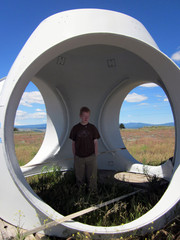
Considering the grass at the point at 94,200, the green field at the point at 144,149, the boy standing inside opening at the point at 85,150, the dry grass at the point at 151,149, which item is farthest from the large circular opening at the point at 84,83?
the dry grass at the point at 151,149

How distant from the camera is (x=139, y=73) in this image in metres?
5.46

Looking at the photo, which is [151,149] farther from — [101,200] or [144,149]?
[101,200]

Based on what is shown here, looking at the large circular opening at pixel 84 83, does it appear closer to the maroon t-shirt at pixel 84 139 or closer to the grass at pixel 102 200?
the grass at pixel 102 200

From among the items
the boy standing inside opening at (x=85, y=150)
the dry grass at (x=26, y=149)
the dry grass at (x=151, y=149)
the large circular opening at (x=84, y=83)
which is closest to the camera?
the boy standing inside opening at (x=85, y=150)

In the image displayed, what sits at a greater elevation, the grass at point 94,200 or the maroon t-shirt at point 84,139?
the maroon t-shirt at point 84,139

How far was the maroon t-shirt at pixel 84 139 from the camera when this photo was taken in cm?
410

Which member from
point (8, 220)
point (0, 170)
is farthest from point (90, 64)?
point (8, 220)

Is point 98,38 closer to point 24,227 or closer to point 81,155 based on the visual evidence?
point 81,155

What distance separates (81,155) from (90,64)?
2828 millimetres

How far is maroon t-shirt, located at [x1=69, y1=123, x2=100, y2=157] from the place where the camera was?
410 cm

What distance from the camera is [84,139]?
4098 mm

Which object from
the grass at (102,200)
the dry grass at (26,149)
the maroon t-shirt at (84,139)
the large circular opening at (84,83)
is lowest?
the grass at (102,200)

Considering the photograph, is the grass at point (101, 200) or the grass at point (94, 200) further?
the grass at point (94, 200)

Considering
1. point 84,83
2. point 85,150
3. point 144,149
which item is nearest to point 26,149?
point 144,149
